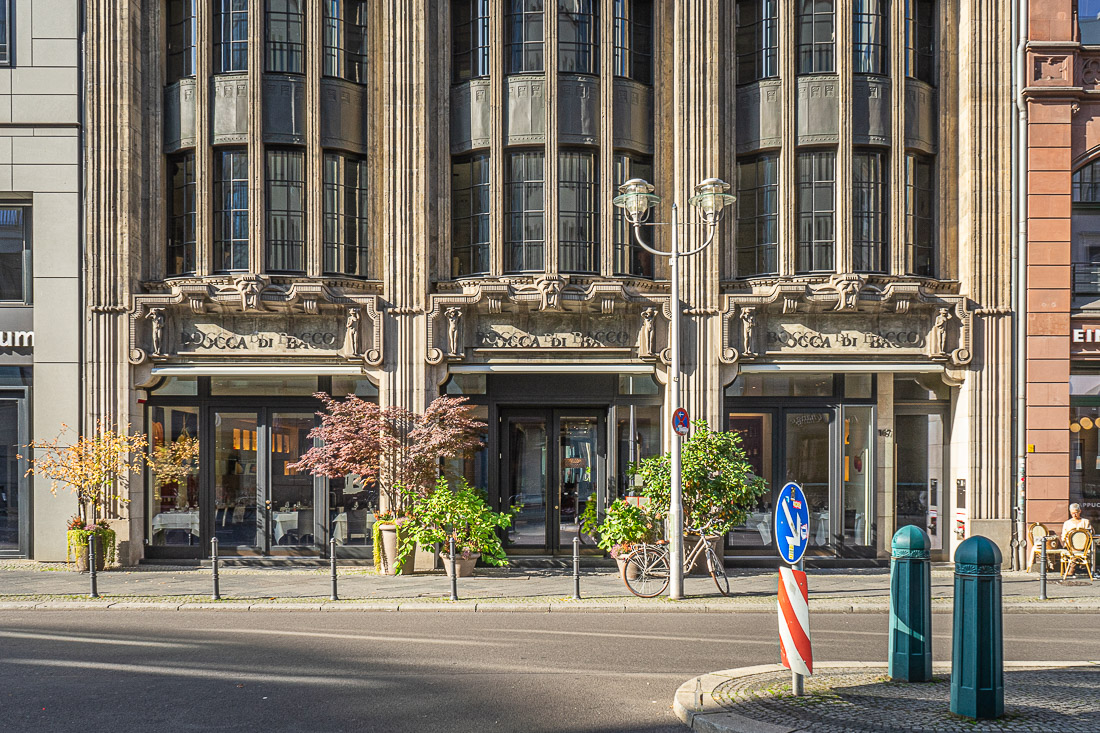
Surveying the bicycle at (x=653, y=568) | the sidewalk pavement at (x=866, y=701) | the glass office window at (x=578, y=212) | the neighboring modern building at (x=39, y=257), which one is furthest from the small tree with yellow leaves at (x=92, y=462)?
the sidewalk pavement at (x=866, y=701)

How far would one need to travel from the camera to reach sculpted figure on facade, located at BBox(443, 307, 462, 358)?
64.6 feet

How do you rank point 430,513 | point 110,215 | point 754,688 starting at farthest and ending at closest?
1. point 110,215
2. point 430,513
3. point 754,688

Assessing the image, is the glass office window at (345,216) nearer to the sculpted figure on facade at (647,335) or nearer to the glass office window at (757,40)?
the sculpted figure on facade at (647,335)

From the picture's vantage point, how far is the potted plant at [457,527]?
59.5 feet

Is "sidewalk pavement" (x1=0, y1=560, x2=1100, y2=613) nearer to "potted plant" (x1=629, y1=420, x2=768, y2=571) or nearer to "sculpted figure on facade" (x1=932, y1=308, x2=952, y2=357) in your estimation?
"potted plant" (x1=629, y1=420, x2=768, y2=571)

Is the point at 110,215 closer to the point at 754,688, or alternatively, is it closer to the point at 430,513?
the point at 430,513

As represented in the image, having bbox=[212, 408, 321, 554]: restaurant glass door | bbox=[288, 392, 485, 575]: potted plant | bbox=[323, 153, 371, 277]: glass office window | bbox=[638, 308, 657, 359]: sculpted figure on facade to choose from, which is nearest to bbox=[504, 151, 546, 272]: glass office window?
bbox=[638, 308, 657, 359]: sculpted figure on facade

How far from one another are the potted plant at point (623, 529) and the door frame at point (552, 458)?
314 cm

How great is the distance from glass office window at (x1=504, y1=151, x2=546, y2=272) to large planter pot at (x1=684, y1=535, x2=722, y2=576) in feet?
19.9

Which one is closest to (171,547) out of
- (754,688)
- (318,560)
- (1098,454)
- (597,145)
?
(318,560)

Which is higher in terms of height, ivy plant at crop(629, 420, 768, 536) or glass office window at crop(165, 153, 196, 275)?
glass office window at crop(165, 153, 196, 275)

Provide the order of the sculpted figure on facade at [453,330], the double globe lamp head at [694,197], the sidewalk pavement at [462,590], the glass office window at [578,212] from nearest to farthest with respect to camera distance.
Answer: the sidewalk pavement at [462,590]
the double globe lamp head at [694,197]
the sculpted figure on facade at [453,330]
the glass office window at [578,212]

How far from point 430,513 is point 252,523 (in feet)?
14.3

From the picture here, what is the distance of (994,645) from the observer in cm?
774
